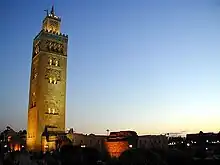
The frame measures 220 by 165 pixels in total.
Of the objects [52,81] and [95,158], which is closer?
[95,158]

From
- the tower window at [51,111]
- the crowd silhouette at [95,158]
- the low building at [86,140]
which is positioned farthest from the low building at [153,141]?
the crowd silhouette at [95,158]

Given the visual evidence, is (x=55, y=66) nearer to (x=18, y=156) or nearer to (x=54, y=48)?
(x=54, y=48)

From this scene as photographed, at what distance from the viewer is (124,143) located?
53125 millimetres

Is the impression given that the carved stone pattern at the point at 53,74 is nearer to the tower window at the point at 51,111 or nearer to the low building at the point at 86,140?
the tower window at the point at 51,111

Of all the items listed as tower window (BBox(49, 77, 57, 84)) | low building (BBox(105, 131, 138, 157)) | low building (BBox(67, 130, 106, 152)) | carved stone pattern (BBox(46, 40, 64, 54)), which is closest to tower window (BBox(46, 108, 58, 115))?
low building (BBox(67, 130, 106, 152))

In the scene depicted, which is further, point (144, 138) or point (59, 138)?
point (144, 138)

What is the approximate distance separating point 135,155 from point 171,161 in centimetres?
534

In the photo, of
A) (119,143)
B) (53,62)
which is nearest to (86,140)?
(119,143)

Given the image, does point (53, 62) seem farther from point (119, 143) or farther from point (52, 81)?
point (119, 143)

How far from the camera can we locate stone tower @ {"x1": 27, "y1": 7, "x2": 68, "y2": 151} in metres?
53.4

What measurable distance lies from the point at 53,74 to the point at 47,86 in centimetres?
267

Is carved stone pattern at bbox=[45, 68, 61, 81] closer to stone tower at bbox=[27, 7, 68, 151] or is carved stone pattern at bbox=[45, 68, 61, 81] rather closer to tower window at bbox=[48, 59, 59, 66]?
stone tower at bbox=[27, 7, 68, 151]

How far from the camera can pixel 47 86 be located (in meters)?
55.2

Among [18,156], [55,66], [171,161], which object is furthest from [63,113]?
[18,156]
